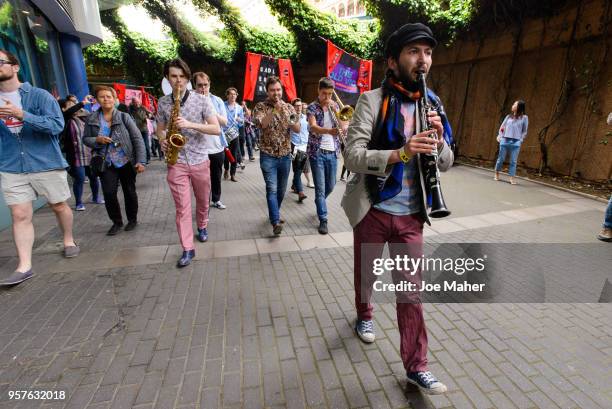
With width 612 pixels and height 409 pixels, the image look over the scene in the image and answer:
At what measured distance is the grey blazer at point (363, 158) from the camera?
6.16 feet

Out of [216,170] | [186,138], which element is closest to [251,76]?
[216,170]

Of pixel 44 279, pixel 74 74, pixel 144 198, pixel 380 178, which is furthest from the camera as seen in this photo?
pixel 74 74

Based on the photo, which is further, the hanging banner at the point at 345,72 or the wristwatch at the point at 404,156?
the hanging banner at the point at 345,72

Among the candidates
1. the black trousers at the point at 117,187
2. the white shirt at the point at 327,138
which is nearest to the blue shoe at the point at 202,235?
the black trousers at the point at 117,187

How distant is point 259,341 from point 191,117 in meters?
2.56

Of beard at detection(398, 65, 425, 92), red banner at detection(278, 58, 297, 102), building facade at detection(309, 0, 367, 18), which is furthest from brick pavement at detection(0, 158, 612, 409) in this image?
building facade at detection(309, 0, 367, 18)

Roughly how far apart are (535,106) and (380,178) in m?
9.66

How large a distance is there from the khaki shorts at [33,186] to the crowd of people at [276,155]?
0.03 feet

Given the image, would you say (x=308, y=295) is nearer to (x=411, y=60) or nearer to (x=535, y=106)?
(x=411, y=60)

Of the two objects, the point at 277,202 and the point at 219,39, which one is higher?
the point at 219,39

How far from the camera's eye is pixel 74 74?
32.3 ft

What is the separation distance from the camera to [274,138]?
456cm

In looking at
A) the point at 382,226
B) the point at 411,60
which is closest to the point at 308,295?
the point at 382,226

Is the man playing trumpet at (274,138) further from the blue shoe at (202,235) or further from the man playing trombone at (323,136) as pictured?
the blue shoe at (202,235)
